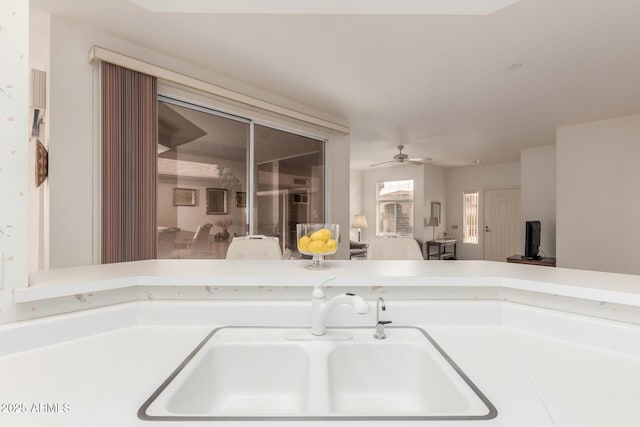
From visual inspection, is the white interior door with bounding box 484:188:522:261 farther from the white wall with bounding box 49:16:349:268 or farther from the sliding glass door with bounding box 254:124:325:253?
the white wall with bounding box 49:16:349:268

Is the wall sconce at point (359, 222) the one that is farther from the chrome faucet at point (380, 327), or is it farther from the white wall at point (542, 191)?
the chrome faucet at point (380, 327)

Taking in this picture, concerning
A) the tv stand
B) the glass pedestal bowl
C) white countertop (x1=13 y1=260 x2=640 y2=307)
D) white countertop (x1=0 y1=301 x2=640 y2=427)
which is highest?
the glass pedestal bowl

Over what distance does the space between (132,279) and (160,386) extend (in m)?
0.47

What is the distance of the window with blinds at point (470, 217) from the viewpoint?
7.89m

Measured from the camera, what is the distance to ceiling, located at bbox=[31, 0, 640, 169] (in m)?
2.19

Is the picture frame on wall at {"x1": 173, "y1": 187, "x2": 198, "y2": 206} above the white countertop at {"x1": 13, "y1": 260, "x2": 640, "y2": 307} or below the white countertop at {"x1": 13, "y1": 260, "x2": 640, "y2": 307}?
above

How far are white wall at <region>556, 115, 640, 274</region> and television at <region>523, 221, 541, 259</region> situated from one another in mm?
413

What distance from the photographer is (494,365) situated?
2.77 ft

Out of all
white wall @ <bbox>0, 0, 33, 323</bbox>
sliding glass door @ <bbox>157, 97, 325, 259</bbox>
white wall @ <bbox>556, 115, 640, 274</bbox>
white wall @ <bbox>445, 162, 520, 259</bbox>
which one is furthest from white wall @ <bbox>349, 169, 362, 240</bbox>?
white wall @ <bbox>0, 0, 33, 323</bbox>

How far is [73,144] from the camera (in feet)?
7.37

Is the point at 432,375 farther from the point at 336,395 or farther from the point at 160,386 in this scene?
the point at 160,386

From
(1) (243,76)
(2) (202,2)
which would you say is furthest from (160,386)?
(1) (243,76)

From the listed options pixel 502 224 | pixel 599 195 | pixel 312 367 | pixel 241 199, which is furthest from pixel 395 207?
pixel 312 367

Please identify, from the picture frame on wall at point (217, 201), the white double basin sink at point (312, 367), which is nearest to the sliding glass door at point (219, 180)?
the picture frame on wall at point (217, 201)
